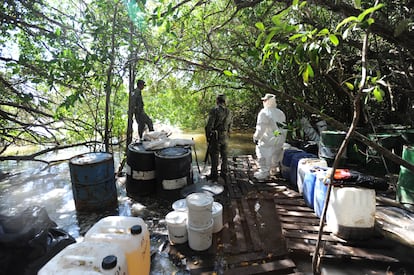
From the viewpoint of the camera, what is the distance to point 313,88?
347 inches

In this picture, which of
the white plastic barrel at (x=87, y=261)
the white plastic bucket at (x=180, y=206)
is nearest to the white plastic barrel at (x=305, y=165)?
the white plastic bucket at (x=180, y=206)

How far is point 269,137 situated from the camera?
16.9ft

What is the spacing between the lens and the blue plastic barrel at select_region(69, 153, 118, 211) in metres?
4.11

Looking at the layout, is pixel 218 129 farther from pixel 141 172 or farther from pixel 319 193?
pixel 319 193

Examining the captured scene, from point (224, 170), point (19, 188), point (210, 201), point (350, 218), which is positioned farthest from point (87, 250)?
point (19, 188)

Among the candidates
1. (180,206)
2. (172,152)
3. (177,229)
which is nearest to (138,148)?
(172,152)

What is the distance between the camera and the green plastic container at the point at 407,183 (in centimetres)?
369

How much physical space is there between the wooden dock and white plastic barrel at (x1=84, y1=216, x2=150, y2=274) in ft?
2.62

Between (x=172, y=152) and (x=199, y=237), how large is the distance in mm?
1977

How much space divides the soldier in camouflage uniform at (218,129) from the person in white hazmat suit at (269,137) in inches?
28.2

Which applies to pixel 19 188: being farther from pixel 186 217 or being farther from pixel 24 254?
pixel 186 217

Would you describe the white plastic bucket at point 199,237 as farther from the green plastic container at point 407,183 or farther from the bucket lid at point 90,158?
the green plastic container at point 407,183

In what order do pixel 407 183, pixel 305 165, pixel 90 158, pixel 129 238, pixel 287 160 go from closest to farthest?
1. pixel 129 238
2. pixel 407 183
3. pixel 305 165
4. pixel 90 158
5. pixel 287 160

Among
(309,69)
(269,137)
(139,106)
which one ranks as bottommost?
(269,137)
